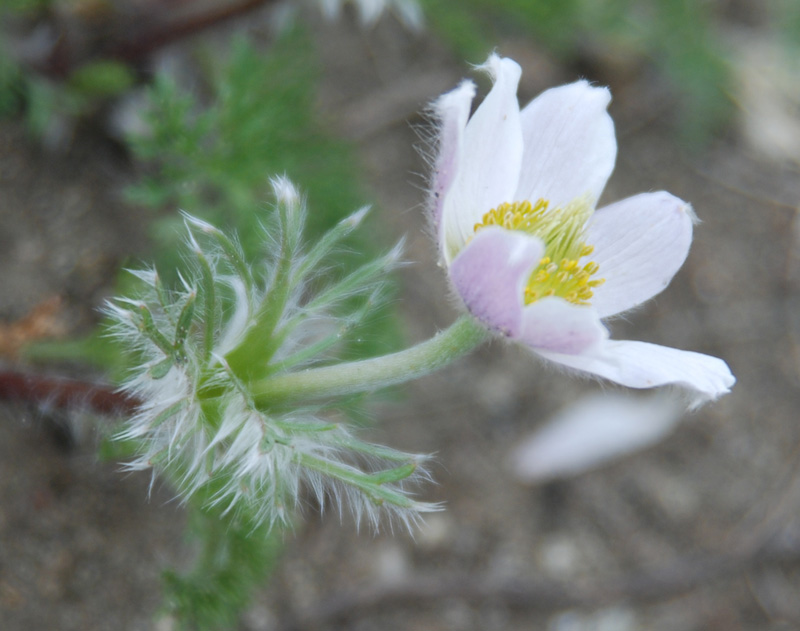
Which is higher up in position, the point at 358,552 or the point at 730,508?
the point at 358,552

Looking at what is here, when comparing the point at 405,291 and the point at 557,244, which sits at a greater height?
the point at 557,244

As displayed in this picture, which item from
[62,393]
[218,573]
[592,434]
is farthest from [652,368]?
[592,434]

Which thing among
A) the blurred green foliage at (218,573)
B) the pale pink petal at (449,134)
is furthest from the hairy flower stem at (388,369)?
the blurred green foliage at (218,573)

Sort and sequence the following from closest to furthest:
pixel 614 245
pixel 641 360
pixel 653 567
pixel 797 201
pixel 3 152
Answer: pixel 641 360
pixel 614 245
pixel 3 152
pixel 653 567
pixel 797 201

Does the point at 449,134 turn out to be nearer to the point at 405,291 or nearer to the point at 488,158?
the point at 488,158

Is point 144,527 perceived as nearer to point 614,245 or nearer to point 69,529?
point 69,529

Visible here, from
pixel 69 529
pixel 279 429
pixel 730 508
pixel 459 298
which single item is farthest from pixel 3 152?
pixel 730 508
